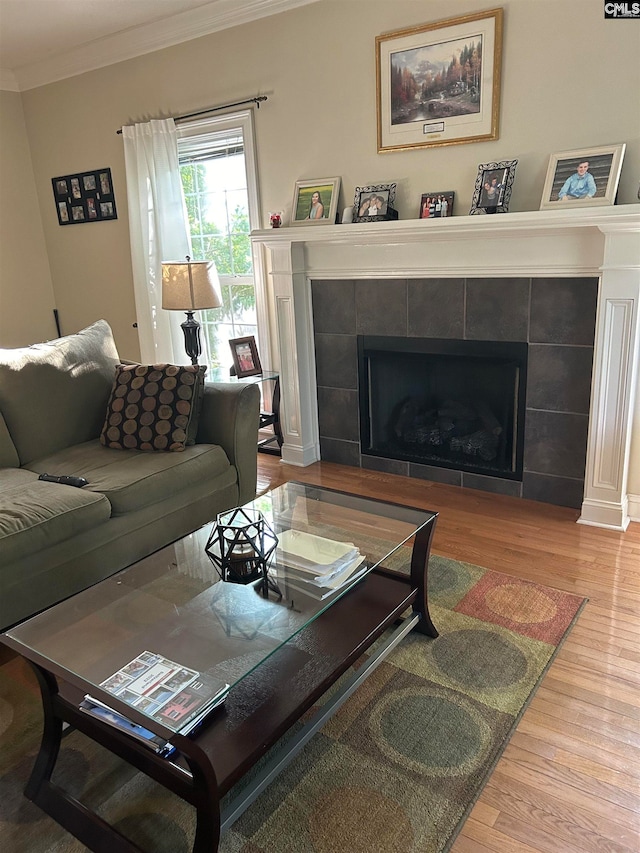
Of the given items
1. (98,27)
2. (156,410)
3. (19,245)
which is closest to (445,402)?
(156,410)

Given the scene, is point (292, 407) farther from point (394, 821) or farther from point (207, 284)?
point (394, 821)

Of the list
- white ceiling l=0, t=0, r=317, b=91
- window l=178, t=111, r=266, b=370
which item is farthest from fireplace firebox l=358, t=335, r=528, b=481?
white ceiling l=0, t=0, r=317, b=91

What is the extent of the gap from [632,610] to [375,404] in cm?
181

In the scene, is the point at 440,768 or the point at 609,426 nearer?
the point at 440,768

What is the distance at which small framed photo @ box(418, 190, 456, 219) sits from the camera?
10.1ft

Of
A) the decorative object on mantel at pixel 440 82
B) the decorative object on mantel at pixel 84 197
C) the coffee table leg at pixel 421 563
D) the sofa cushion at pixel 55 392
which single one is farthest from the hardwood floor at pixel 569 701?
the decorative object on mantel at pixel 84 197

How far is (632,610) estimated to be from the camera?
2.28m

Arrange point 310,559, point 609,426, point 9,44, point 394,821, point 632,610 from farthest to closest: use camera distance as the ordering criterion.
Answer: point 9,44
point 609,426
point 632,610
point 310,559
point 394,821

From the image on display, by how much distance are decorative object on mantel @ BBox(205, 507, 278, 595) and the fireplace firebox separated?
1.58 meters

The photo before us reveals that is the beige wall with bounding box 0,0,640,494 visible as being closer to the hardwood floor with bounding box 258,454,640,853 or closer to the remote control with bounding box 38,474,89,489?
the hardwood floor with bounding box 258,454,640,853

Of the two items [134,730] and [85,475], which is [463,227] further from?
[134,730]

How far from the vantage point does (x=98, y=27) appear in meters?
3.90

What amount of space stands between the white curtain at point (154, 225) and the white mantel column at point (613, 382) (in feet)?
8.93

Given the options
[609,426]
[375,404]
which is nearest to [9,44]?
[375,404]
